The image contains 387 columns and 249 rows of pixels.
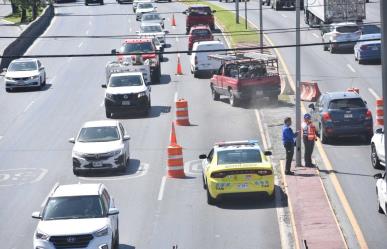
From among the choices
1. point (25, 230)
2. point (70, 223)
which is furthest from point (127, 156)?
point (70, 223)

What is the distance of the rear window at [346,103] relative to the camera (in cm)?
3512

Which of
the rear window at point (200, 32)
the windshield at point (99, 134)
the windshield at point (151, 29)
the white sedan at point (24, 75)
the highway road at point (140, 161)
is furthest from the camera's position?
the windshield at point (151, 29)

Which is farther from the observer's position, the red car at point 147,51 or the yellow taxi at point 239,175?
the red car at point 147,51

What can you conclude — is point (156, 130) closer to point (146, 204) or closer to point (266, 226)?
point (146, 204)

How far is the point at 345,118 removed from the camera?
3488cm

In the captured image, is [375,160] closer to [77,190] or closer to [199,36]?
[77,190]

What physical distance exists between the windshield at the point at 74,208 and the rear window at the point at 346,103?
48.5 feet

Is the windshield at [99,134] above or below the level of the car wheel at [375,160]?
above

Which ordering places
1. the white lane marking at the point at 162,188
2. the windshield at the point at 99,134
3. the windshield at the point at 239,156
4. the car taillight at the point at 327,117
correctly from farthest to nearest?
the car taillight at the point at 327,117, the windshield at the point at 99,134, the white lane marking at the point at 162,188, the windshield at the point at 239,156

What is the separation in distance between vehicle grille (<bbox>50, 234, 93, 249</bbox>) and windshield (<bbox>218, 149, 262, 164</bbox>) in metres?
7.05

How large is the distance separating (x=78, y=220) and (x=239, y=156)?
22.4 ft

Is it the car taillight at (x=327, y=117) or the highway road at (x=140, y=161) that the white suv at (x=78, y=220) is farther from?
the car taillight at (x=327, y=117)

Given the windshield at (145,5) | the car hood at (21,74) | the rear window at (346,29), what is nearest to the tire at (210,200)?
the car hood at (21,74)

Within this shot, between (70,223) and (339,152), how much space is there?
46.1 ft
